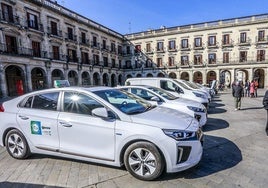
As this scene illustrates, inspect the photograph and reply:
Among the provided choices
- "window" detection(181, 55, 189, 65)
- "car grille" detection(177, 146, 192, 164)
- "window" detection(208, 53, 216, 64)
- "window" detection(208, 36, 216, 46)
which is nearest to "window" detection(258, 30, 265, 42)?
"window" detection(208, 36, 216, 46)

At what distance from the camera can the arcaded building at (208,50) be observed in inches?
1321

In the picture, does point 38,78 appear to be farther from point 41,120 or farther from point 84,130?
point 84,130

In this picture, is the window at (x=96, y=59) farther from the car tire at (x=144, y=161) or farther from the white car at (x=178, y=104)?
the car tire at (x=144, y=161)

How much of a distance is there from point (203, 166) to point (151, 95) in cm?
375

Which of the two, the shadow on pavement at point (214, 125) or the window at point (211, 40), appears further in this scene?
the window at point (211, 40)

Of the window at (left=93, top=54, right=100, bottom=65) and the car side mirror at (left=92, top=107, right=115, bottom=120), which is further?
the window at (left=93, top=54, right=100, bottom=65)

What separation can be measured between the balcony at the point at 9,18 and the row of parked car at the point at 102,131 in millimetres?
20770

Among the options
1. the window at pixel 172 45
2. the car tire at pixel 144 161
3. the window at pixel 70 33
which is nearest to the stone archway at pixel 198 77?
the window at pixel 172 45

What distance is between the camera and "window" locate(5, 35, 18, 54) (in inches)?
801

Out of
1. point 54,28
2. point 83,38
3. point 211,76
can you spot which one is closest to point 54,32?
point 54,28

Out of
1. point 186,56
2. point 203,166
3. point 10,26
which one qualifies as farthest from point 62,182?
point 186,56

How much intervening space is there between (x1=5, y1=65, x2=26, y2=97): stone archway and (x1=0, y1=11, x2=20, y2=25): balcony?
204 inches

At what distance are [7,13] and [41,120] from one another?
74.8 feet

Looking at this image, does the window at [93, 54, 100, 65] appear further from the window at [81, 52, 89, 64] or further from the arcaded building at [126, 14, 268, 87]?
the arcaded building at [126, 14, 268, 87]
